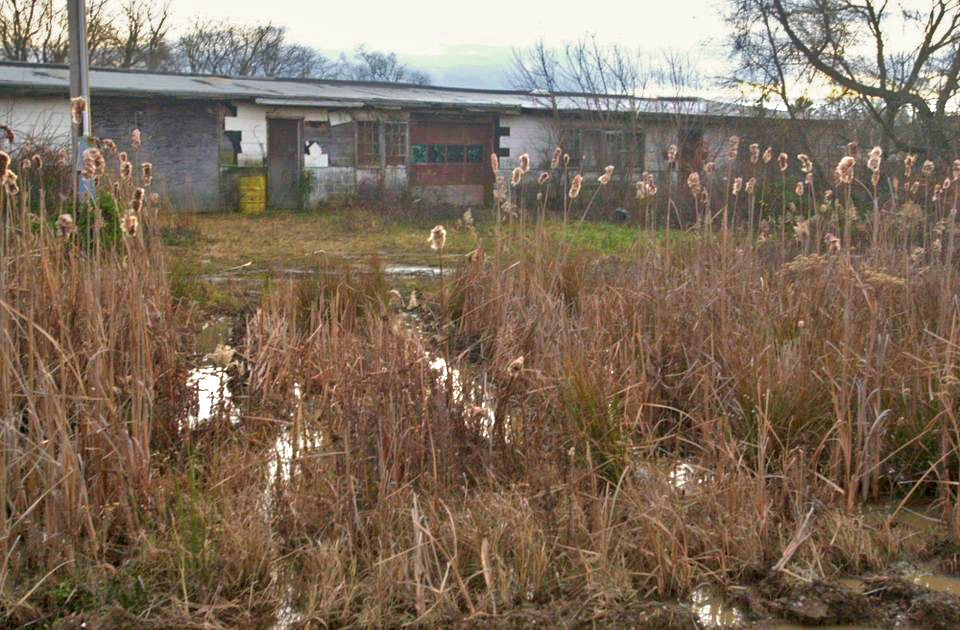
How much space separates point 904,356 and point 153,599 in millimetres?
3206

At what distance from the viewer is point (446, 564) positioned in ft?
11.1

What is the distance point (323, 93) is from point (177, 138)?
379cm

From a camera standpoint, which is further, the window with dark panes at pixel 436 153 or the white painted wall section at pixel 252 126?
the window with dark panes at pixel 436 153

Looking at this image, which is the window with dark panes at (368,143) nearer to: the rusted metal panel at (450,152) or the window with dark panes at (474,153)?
the rusted metal panel at (450,152)

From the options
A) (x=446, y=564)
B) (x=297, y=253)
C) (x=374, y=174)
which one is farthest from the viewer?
(x=374, y=174)

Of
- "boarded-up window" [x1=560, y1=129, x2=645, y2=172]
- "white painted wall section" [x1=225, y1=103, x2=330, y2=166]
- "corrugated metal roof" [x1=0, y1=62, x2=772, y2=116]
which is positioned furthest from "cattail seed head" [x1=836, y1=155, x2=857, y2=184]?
"boarded-up window" [x1=560, y1=129, x2=645, y2=172]

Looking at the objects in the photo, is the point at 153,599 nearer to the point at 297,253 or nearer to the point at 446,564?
the point at 446,564

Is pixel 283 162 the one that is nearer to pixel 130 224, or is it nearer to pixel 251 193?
pixel 251 193

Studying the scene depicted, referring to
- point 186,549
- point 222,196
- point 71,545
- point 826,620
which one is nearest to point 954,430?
point 826,620

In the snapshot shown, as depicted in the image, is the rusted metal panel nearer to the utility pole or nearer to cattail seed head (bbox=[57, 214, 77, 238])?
the utility pole

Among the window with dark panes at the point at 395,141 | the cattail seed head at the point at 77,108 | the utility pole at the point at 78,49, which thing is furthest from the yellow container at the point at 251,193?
the cattail seed head at the point at 77,108

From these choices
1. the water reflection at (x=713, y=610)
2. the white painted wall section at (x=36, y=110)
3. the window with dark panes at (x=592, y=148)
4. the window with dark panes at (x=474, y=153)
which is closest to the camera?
the water reflection at (x=713, y=610)

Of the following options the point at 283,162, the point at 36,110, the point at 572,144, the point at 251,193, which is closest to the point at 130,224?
the point at 36,110

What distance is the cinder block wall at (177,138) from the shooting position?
20.5 meters
